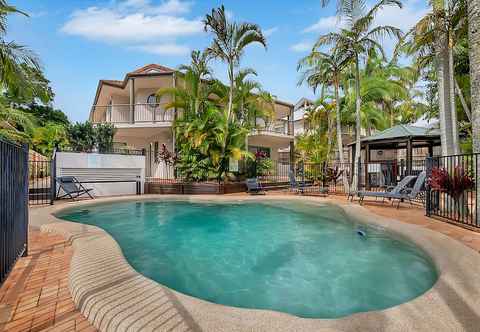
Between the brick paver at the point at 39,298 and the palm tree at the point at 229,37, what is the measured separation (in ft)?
36.7

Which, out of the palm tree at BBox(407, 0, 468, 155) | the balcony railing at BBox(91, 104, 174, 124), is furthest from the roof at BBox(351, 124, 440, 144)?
the balcony railing at BBox(91, 104, 174, 124)

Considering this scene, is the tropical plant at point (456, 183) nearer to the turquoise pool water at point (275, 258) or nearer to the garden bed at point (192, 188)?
the turquoise pool water at point (275, 258)

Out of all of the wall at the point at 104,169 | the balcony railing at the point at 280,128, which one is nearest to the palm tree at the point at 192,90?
the wall at the point at 104,169

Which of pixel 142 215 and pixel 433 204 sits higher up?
pixel 433 204

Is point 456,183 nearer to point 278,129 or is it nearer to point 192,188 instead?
point 192,188

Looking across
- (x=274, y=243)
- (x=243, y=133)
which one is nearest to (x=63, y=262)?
(x=274, y=243)

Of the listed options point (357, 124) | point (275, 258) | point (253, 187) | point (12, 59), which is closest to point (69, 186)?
point (12, 59)

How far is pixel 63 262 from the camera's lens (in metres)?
3.58

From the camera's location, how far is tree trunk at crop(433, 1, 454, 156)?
7.21 meters

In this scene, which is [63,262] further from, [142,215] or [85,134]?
[85,134]

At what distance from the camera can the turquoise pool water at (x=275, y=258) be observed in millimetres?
3820

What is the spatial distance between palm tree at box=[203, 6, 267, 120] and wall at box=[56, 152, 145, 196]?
655 centimetres

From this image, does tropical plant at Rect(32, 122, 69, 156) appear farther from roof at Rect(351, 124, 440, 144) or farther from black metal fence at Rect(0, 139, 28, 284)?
roof at Rect(351, 124, 440, 144)

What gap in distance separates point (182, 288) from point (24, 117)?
39.6ft
